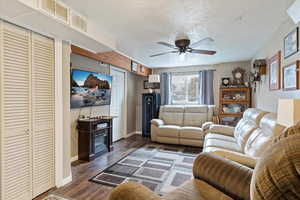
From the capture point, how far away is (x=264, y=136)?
1991 millimetres

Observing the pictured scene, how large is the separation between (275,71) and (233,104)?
7.22 ft

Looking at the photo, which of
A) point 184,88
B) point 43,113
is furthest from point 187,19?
point 184,88

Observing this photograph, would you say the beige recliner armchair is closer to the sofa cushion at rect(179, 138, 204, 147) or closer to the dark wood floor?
the dark wood floor

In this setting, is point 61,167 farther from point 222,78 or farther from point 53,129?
point 222,78

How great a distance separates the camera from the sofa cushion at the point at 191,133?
4129mm

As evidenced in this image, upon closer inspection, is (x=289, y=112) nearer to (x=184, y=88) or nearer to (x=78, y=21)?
(x=78, y=21)

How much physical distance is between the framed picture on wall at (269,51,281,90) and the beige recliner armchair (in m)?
1.89

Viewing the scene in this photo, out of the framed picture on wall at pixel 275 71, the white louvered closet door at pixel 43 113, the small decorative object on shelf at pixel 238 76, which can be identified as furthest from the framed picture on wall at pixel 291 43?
the white louvered closet door at pixel 43 113

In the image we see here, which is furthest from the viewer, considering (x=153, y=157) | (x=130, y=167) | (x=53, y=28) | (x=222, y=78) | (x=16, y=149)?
(x=222, y=78)

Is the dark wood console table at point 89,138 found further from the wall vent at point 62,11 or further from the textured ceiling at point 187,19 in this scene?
the wall vent at point 62,11

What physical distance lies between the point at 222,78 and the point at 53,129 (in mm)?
4553

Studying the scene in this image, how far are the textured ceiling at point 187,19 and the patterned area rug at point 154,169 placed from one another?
2.28m

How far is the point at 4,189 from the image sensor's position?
66.1 inches

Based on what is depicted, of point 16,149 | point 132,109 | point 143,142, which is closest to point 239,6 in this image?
point 16,149
